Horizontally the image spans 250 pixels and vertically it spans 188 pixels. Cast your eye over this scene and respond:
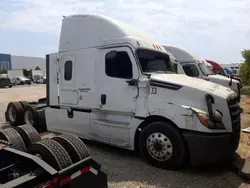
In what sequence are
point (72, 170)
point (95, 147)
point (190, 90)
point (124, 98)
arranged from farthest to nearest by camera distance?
point (95, 147)
point (124, 98)
point (190, 90)
point (72, 170)

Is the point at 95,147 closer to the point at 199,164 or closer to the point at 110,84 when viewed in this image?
the point at 110,84

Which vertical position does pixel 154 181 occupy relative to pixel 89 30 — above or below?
below

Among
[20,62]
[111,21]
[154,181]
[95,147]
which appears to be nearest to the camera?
[154,181]

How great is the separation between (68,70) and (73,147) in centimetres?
373

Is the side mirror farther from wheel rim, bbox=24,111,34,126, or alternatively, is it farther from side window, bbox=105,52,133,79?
wheel rim, bbox=24,111,34,126

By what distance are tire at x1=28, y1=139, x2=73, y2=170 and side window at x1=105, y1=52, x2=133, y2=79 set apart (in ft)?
9.06

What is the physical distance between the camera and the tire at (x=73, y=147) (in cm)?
395

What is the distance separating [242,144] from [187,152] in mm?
2729

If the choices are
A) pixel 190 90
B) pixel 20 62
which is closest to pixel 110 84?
pixel 190 90

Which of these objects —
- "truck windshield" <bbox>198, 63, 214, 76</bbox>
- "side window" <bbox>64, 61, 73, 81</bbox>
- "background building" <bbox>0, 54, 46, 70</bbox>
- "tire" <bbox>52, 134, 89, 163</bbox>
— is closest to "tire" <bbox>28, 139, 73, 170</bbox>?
"tire" <bbox>52, 134, 89, 163</bbox>

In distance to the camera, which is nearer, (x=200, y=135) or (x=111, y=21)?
(x=200, y=135)

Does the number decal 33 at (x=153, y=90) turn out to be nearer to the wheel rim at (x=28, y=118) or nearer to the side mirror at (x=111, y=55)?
the side mirror at (x=111, y=55)

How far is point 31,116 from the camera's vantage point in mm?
9562

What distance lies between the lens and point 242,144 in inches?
296
